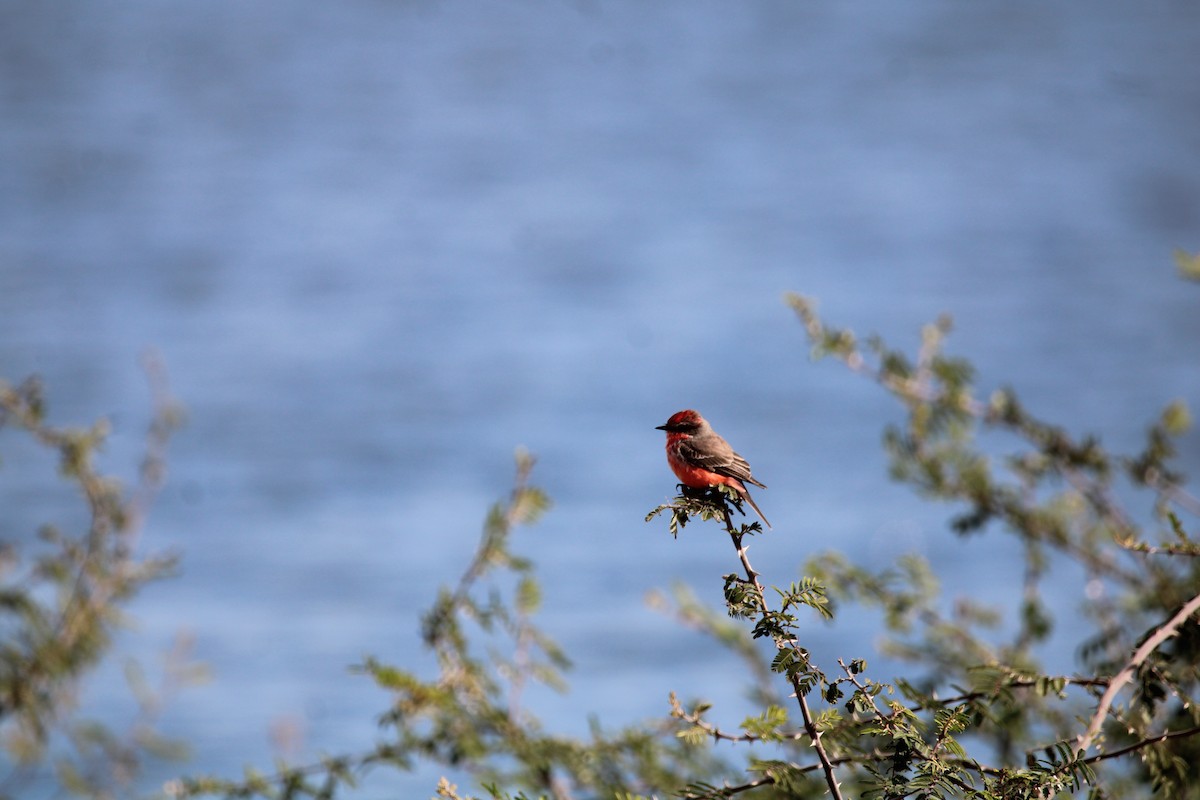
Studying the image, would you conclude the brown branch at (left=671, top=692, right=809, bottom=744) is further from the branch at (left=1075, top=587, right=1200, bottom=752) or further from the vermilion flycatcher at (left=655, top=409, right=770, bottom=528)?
the vermilion flycatcher at (left=655, top=409, right=770, bottom=528)

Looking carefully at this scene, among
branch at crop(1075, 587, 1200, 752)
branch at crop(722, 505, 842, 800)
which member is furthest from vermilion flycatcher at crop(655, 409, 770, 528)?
branch at crop(1075, 587, 1200, 752)

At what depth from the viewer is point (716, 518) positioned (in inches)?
108

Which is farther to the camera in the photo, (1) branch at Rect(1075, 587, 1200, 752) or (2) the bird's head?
(2) the bird's head

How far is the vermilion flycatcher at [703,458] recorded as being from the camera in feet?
12.3

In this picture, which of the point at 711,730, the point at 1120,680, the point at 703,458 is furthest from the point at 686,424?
the point at 1120,680

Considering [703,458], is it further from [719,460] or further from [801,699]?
[801,699]

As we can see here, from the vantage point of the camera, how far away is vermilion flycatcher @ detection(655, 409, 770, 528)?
3.75 m

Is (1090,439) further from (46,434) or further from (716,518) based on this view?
(46,434)

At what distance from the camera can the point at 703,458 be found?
377 centimetres

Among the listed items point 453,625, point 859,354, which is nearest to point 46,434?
point 453,625

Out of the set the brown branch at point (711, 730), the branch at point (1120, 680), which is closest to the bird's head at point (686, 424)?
the brown branch at point (711, 730)

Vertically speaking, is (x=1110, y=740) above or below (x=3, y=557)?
below

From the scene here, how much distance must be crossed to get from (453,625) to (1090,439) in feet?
7.62

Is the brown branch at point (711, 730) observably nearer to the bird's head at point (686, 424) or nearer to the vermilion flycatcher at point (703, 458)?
the vermilion flycatcher at point (703, 458)
